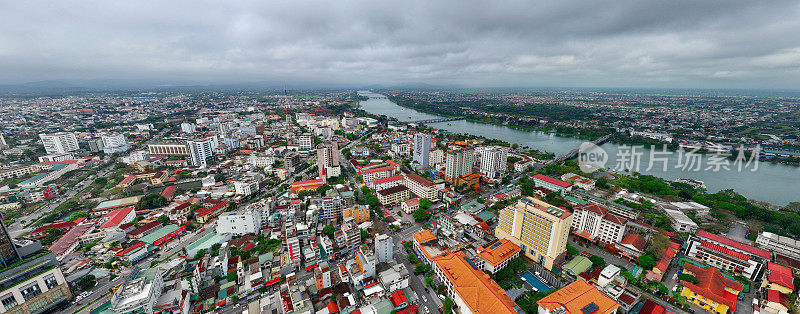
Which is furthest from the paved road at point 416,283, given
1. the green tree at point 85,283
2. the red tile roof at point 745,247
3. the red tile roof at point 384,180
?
the red tile roof at point 745,247

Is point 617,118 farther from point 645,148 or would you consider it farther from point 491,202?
point 491,202

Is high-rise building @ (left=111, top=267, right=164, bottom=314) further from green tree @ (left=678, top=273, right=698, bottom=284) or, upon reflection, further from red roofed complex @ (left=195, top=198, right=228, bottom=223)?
green tree @ (left=678, top=273, right=698, bottom=284)

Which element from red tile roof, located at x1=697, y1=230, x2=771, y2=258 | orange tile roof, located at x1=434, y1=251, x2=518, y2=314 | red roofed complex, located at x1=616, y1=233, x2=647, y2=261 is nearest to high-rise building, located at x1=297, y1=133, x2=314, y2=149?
orange tile roof, located at x1=434, y1=251, x2=518, y2=314

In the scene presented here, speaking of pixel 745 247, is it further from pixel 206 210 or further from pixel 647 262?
pixel 206 210

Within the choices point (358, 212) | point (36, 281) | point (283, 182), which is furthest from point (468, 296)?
point (283, 182)

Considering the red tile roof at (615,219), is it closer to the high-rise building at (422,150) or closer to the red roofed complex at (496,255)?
the red roofed complex at (496,255)

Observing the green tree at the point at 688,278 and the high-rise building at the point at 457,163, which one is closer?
the green tree at the point at 688,278

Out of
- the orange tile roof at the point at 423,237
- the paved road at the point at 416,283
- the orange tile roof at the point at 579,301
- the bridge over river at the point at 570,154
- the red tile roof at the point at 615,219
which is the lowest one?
the paved road at the point at 416,283

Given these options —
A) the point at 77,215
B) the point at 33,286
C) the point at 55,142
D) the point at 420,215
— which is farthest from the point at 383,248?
the point at 55,142
